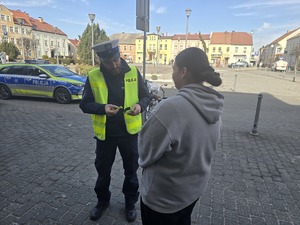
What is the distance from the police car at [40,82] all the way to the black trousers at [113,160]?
7331mm

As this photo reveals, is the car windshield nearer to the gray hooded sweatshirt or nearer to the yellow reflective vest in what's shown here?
the yellow reflective vest

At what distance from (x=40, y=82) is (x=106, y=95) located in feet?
27.6

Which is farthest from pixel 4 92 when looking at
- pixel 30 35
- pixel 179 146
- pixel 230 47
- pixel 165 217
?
pixel 230 47

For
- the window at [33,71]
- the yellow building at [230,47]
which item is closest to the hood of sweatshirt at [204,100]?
the window at [33,71]

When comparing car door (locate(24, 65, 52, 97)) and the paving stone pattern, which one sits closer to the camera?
the paving stone pattern

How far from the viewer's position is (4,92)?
10.5m

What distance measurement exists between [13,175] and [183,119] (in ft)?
11.4

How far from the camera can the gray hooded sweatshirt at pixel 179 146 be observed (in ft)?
4.43

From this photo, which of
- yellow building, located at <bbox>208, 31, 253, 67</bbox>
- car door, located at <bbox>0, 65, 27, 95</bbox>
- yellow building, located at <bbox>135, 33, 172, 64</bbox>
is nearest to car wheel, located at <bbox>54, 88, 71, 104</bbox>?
car door, located at <bbox>0, 65, 27, 95</bbox>

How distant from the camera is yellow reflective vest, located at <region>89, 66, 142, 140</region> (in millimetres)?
2430

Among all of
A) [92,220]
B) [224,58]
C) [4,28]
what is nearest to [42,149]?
[92,220]

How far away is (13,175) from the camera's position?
12.2ft

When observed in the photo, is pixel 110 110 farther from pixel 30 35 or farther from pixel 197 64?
pixel 30 35

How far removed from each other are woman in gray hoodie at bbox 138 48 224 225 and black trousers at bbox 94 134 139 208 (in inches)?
40.2
